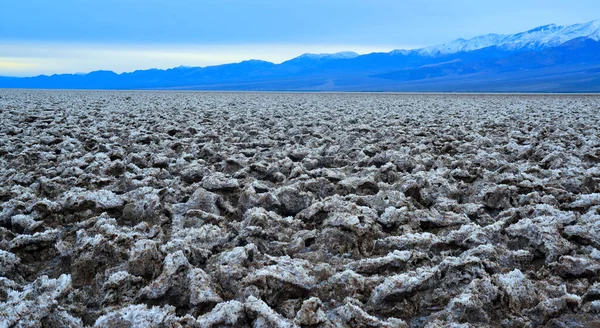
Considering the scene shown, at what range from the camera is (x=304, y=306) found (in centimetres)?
202

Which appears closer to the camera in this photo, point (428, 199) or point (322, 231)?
point (322, 231)

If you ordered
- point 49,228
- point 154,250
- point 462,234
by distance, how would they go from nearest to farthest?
1. point 154,250
2. point 462,234
3. point 49,228

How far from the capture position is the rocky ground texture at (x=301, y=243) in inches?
82.7

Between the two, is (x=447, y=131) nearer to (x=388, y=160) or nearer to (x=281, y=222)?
(x=388, y=160)

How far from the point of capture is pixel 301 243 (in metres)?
2.86

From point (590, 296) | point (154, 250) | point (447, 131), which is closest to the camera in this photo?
point (590, 296)

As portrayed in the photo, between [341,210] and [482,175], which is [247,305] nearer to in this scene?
[341,210]

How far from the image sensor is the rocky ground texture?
6.89ft

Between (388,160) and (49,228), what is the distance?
3.11 meters

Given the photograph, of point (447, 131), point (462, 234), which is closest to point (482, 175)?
point (462, 234)

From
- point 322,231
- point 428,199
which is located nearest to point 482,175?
point 428,199

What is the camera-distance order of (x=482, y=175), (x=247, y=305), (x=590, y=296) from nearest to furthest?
1. (x=247, y=305)
2. (x=590, y=296)
3. (x=482, y=175)

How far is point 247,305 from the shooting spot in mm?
2008

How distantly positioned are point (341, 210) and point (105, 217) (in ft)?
4.87
